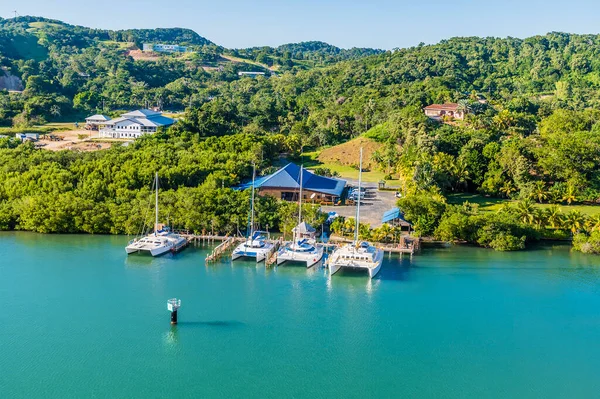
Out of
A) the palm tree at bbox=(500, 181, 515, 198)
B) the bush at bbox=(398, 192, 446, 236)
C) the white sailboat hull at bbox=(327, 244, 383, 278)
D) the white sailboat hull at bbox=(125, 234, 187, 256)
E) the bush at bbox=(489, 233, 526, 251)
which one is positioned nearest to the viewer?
the white sailboat hull at bbox=(327, 244, 383, 278)

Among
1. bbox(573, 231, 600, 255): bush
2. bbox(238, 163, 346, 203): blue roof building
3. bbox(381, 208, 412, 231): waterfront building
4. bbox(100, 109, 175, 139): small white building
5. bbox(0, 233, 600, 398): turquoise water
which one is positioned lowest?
bbox(0, 233, 600, 398): turquoise water

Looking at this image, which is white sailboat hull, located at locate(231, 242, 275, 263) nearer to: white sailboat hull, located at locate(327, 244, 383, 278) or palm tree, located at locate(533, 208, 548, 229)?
white sailboat hull, located at locate(327, 244, 383, 278)

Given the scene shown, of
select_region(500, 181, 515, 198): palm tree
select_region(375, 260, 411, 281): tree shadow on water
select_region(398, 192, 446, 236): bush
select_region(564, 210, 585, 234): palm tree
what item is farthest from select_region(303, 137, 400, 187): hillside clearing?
select_region(375, 260, 411, 281): tree shadow on water

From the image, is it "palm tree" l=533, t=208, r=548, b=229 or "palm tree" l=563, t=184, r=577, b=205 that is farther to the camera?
"palm tree" l=563, t=184, r=577, b=205

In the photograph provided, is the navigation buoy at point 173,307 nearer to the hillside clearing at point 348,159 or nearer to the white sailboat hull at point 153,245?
the white sailboat hull at point 153,245

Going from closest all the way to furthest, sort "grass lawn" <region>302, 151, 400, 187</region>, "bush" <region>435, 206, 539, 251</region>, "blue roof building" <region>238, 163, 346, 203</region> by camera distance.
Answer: "bush" <region>435, 206, 539, 251</region> → "blue roof building" <region>238, 163, 346, 203</region> → "grass lawn" <region>302, 151, 400, 187</region>

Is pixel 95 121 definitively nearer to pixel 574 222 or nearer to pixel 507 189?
pixel 507 189

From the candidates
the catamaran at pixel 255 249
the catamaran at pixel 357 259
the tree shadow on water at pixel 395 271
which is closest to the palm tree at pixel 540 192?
the tree shadow on water at pixel 395 271
